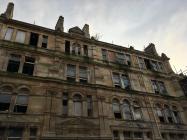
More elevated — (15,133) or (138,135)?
(138,135)

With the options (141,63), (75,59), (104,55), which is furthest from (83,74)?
(141,63)

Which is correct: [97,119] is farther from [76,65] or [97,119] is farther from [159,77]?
[159,77]

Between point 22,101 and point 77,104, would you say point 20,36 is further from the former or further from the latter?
point 77,104

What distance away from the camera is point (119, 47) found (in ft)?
82.7

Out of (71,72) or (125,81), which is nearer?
(71,72)

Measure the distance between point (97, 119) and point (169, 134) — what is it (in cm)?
869

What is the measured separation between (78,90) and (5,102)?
21.6ft

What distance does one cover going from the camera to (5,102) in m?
15.3

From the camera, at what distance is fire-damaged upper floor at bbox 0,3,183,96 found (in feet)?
60.0

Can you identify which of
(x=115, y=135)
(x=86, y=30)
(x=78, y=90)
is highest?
(x=86, y=30)

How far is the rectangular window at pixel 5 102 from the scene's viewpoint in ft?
49.3

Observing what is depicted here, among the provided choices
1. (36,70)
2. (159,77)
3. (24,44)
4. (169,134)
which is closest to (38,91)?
(36,70)

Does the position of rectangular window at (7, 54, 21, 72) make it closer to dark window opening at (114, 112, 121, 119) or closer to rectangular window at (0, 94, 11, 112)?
rectangular window at (0, 94, 11, 112)

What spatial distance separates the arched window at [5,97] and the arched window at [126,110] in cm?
1107
